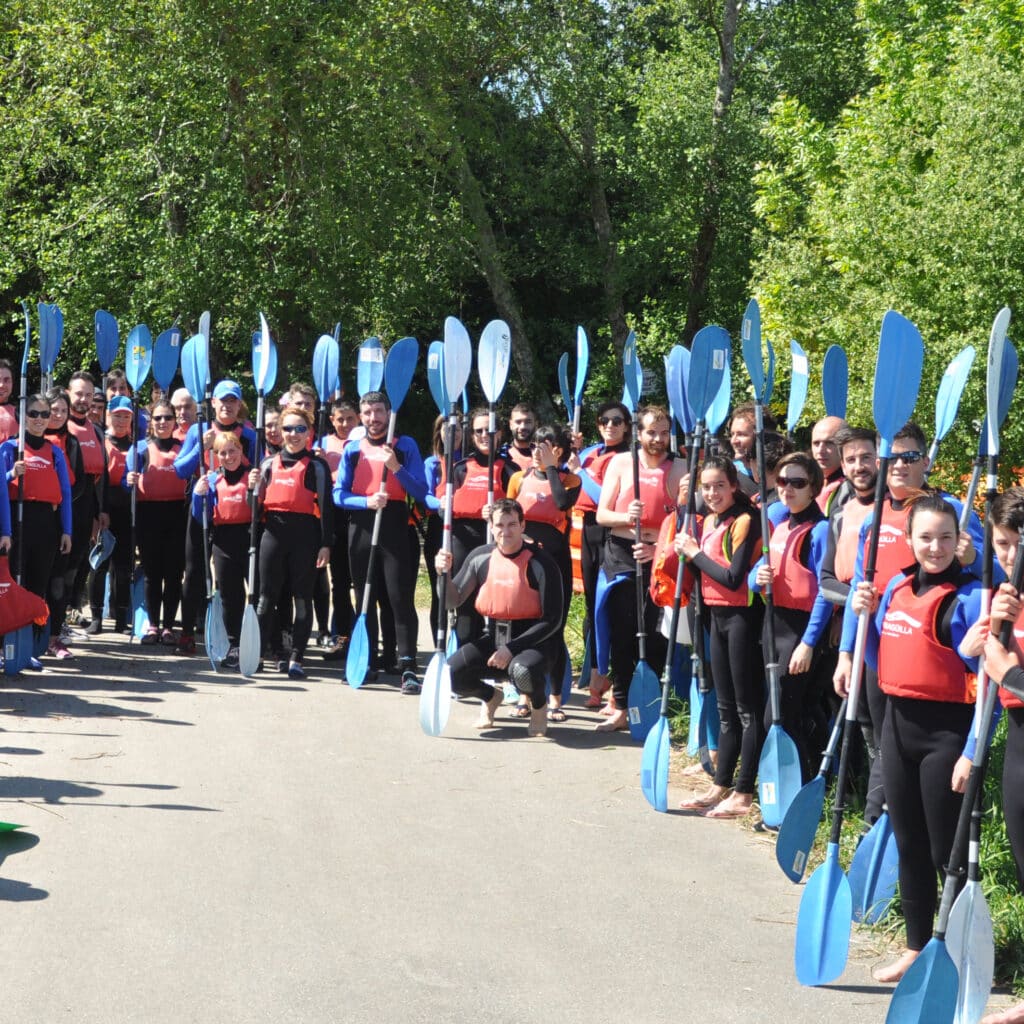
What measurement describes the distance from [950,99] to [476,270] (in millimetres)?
9029

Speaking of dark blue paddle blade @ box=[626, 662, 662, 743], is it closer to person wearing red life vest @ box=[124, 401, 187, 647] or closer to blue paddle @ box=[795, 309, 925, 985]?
blue paddle @ box=[795, 309, 925, 985]

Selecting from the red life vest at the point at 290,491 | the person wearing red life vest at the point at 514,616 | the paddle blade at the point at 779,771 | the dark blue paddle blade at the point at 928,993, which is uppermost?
the red life vest at the point at 290,491

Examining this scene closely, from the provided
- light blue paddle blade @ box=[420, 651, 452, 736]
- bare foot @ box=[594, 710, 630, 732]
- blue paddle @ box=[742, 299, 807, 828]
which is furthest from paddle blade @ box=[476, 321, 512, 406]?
blue paddle @ box=[742, 299, 807, 828]

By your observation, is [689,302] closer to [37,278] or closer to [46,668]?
[37,278]

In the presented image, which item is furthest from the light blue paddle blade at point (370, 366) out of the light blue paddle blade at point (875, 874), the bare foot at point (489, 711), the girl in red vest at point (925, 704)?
the girl in red vest at point (925, 704)

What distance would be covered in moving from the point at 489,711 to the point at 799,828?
309 cm

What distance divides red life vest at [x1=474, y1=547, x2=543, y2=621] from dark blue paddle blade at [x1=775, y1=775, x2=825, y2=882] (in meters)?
2.80

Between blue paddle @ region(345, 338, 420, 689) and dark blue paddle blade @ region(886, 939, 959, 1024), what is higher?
blue paddle @ region(345, 338, 420, 689)

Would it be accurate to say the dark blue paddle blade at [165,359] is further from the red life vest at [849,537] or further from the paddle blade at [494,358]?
the red life vest at [849,537]

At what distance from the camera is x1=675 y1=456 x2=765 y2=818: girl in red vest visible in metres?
6.34

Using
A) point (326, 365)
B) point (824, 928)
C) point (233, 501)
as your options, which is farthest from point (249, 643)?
point (824, 928)

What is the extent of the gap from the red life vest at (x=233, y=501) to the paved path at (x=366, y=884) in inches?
71.2

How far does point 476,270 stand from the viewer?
22156mm

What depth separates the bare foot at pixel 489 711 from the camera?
26.2 ft
